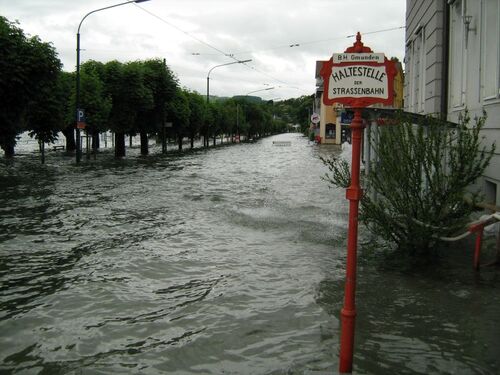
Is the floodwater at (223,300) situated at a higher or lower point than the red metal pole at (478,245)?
lower

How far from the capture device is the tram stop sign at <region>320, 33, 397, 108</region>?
390cm

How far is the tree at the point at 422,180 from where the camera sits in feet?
22.5

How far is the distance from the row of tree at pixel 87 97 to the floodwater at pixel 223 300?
1082 cm

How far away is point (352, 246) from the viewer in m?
3.86

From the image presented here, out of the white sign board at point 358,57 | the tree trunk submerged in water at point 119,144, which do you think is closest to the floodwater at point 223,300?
the white sign board at point 358,57

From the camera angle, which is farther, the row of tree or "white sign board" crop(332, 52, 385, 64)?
the row of tree

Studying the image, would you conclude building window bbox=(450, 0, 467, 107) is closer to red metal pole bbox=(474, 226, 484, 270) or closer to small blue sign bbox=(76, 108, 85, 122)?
red metal pole bbox=(474, 226, 484, 270)

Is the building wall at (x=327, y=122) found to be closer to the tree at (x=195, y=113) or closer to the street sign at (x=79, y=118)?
the tree at (x=195, y=113)

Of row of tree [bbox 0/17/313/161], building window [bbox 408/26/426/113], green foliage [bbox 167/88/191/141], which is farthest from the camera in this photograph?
green foliage [bbox 167/88/191/141]

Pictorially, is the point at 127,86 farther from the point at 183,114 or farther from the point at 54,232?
the point at 54,232

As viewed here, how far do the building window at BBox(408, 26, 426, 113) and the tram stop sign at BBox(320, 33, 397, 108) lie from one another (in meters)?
11.8

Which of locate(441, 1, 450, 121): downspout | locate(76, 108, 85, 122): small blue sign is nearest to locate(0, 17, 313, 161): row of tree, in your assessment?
locate(76, 108, 85, 122): small blue sign

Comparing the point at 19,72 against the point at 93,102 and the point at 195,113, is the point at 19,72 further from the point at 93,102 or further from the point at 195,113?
the point at 195,113

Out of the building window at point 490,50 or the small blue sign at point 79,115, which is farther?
the small blue sign at point 79,115
